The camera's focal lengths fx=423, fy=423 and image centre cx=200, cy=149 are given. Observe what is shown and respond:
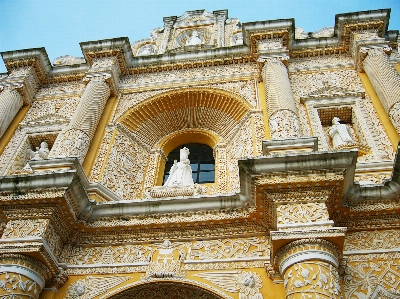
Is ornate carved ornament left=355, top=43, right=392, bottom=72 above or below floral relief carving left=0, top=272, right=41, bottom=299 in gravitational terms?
above

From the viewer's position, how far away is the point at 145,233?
6500 millimetres

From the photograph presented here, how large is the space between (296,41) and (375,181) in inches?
190

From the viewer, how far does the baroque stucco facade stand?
5.58m

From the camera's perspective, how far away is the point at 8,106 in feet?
31.5

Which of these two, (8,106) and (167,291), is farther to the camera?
(8,106)

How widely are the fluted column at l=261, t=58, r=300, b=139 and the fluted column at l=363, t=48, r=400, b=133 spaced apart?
1779mm

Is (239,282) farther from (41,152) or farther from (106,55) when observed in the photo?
(106,55)

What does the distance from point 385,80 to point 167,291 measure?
19.4ft

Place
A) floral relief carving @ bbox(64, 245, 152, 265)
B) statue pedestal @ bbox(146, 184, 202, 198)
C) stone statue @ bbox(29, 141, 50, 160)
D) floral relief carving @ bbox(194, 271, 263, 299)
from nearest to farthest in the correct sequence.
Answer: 1. floral relief carving @ bbox(194, 271, 263, 299)
2. floral relief carving @ bbox(64, 245, 152, 265)
3. statue pedestal @ bbox(146, 184, 202, 198)
4. stone statue @ bbox(29, 141, 50, 160)

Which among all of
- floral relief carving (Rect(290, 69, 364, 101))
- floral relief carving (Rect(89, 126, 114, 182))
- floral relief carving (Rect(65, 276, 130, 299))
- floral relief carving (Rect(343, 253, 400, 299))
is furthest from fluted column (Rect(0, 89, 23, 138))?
floral relief carving (Rect(343, 253, 400, 299))

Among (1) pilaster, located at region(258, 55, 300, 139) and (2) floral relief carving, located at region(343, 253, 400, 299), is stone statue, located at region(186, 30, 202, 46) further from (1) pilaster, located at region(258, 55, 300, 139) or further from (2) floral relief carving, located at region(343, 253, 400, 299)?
(2) floral relief carving, located at region(343, 253, 400, 299)

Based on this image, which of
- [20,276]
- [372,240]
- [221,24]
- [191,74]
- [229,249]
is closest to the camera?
[20,276]

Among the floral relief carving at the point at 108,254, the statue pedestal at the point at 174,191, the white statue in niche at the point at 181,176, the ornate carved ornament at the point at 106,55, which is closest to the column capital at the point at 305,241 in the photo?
the floral relief carving at the point at 108,254

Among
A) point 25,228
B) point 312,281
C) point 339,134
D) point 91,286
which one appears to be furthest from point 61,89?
point 312,281
